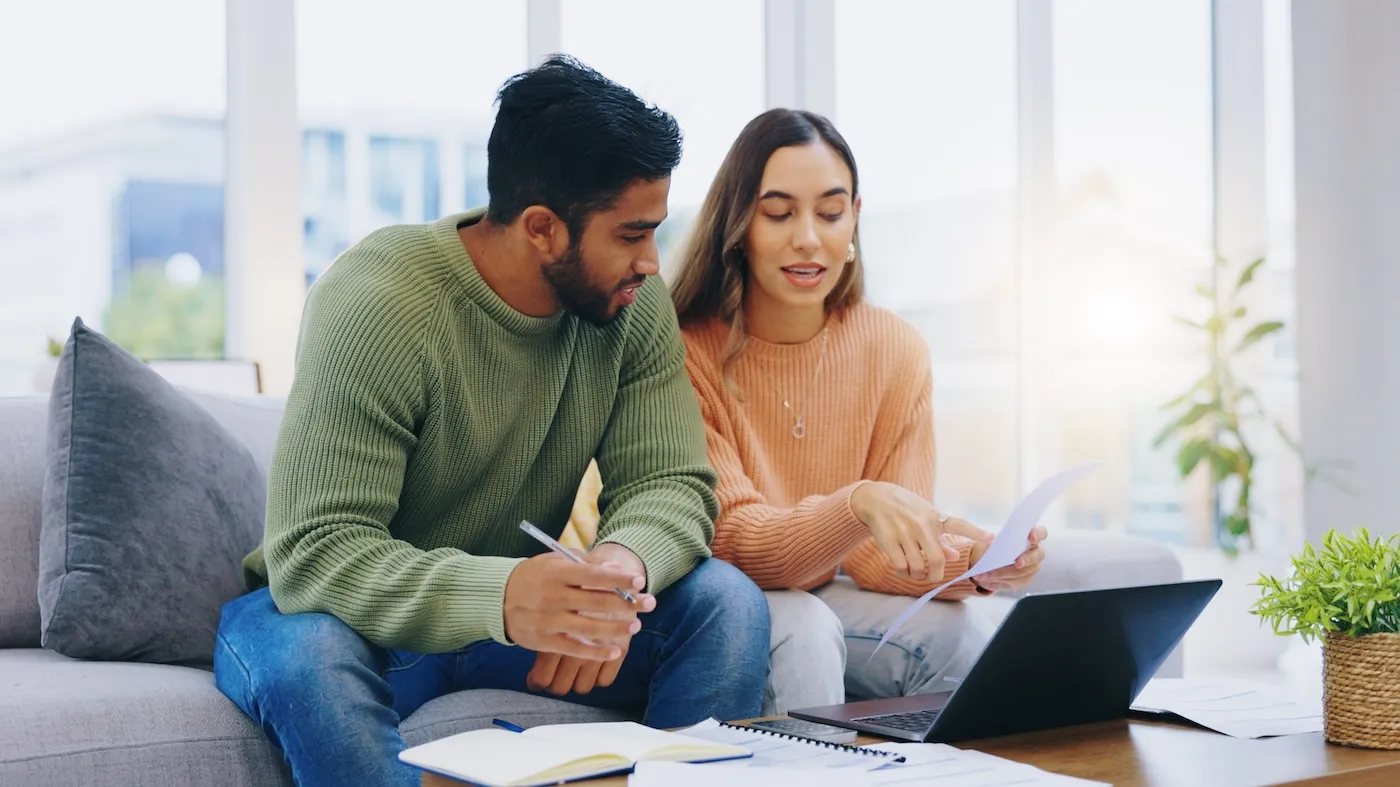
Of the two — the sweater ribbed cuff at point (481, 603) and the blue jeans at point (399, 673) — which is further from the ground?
the sweater ribbed cuff at point (481, 603)

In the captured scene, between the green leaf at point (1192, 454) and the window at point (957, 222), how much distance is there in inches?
20.5

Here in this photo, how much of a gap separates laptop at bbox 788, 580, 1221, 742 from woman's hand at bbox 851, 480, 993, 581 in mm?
239

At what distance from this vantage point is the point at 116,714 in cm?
148

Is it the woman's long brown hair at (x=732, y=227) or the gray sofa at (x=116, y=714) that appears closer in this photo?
the gray sofa at (x=116, y=714)

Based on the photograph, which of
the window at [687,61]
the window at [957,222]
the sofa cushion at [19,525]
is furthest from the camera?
the window at [957,222]

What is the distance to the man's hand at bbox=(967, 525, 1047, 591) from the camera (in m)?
1.59

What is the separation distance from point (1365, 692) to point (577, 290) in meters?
0.96

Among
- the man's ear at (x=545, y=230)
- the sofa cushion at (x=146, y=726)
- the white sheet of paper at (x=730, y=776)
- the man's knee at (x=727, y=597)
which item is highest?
the man's ear at (x=545, y=230)

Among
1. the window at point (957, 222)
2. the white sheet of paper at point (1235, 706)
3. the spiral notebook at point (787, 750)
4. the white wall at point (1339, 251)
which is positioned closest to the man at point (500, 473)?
the spiral notebook at point (787, 750)

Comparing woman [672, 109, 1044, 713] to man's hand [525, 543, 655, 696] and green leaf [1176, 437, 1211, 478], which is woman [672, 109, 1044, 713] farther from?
green leaf [1176, 437, 1211, 478]

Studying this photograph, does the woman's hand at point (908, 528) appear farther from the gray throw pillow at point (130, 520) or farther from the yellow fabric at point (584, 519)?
the gray throw pillow at point (130, 520)

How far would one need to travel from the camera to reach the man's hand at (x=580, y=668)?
1.54 metres

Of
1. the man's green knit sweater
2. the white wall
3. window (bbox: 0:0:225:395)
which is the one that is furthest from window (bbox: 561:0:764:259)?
the man's green knit sweater

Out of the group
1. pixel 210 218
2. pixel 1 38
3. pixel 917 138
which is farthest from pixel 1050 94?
pixel 1 38
